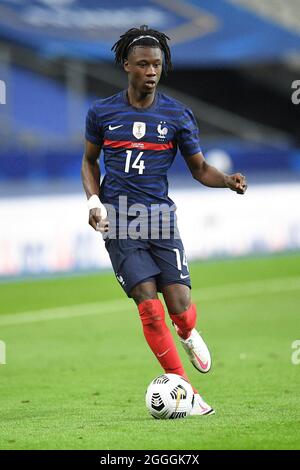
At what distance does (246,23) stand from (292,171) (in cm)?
357

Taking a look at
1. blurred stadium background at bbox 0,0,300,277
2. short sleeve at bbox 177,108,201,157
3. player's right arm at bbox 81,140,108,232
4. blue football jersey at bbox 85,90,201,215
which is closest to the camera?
blue football jersey at bbox 85,90,201,215

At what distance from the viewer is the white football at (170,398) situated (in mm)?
7914

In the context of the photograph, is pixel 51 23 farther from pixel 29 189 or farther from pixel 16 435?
pixel 16 435

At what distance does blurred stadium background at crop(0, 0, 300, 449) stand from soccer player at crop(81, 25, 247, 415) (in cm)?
80

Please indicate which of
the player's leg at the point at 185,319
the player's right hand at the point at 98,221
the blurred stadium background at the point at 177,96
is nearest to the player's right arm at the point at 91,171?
→ the player's right hand at the point at 98,221

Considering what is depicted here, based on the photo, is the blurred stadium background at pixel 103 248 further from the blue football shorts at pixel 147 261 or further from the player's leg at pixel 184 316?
the blue football shorts at pixel 147 261

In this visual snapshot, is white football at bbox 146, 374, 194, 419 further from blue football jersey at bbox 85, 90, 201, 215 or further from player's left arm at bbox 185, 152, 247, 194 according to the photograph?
player's left arm at bbox 185, 152, 247, 194

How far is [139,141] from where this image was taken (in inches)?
327

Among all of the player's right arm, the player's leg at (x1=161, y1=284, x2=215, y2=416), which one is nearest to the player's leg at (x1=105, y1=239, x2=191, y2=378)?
the player's leg at (x1=161, y1=284, x2=215, y2=416)

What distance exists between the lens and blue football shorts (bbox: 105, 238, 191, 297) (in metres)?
8.21

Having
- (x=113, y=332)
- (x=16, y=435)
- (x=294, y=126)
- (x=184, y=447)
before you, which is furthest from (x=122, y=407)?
(x=294, y=126)

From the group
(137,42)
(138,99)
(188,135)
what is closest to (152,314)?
(188,135)

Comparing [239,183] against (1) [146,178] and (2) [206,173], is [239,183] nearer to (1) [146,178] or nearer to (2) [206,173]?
(2) [206,173]

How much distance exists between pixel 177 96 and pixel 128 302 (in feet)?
44.9
